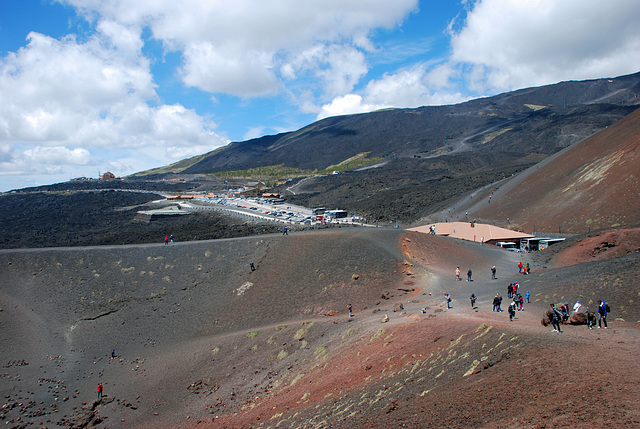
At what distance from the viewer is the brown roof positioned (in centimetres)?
5062

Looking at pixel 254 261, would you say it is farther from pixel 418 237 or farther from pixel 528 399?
pixel 528 399

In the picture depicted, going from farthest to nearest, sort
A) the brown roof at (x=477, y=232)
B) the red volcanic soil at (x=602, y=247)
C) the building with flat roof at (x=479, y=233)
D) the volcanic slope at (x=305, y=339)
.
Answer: the brown roof at (x=477, y=232) < the building with flat roof at (x=479, y=233) < the red volcanic soil at (x=602, y=247) < the volcanic slope at (x=305, y=339)

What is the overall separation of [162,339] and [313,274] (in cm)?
1385

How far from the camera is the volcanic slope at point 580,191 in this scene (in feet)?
160

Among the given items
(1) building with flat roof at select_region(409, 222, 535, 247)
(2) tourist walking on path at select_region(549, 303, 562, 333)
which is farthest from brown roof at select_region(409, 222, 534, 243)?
(2) tourist walking on path at select_region(549, 303, 562, 333)

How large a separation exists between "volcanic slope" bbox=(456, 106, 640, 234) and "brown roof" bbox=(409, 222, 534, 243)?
18.7ft

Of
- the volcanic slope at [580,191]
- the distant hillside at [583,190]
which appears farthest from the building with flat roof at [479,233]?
the distant hillside at [583,190]

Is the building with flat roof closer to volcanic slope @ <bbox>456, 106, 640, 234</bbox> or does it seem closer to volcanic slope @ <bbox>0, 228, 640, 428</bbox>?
volcanic slope @ <bbox>456, 106, 640, 234</bbox>

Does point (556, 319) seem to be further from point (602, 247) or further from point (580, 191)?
point (580, 191)

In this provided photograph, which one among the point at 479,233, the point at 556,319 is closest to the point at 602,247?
the point at 479,233

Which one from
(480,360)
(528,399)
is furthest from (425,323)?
(528,399)

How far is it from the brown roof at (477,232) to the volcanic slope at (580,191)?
571 cm

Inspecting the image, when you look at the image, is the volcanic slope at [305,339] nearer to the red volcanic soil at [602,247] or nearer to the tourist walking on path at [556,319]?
the tourist walking on path at [556,319]

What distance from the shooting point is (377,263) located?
117 ft
